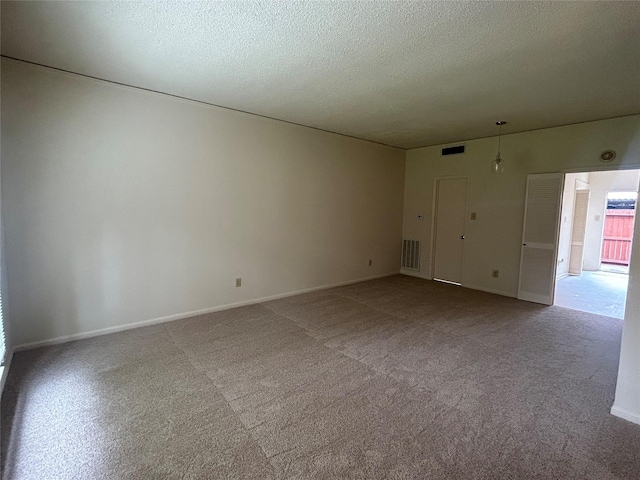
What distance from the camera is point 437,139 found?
214 inches

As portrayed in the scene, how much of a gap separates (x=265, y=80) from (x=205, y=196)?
5.17 ft

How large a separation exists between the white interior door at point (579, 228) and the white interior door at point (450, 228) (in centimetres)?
297

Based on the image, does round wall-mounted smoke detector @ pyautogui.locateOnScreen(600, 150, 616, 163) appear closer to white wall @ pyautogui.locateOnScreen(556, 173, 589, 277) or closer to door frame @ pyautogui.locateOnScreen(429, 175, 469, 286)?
door frame @ pyautogui.locateOnScreen(429, 175, 469, 286)

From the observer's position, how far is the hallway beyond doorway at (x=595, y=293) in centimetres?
455

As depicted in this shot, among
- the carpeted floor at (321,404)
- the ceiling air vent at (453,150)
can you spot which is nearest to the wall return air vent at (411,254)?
the ceiling air vent at (453,150)

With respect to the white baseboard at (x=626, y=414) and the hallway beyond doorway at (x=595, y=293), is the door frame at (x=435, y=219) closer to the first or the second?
the hallway beyond doorway at (x=595, y=293)

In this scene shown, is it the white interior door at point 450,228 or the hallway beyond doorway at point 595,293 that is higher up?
the white interior door at point 450,228

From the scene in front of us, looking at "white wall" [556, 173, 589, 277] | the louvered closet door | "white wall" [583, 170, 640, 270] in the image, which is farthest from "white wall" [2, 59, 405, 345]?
"white wall" [583, 170, 640, 270]

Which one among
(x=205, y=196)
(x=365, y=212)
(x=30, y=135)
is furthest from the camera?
(x=365, y=212)

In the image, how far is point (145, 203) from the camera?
349cm

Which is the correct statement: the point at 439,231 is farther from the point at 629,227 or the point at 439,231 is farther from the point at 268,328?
the point at 629,227

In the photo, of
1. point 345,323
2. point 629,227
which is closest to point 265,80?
point 345,323

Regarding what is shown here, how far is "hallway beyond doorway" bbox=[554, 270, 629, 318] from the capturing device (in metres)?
4.55

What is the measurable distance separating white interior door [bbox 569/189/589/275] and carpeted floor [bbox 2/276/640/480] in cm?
385
